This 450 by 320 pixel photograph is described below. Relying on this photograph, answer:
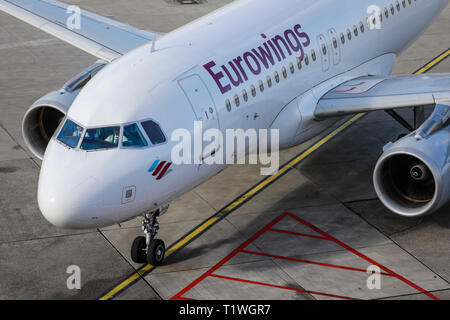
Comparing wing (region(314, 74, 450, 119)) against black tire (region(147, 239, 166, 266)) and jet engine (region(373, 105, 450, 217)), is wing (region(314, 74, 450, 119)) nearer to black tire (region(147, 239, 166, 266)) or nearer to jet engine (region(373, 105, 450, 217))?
jet engine (region(373, 105, 450, 217))

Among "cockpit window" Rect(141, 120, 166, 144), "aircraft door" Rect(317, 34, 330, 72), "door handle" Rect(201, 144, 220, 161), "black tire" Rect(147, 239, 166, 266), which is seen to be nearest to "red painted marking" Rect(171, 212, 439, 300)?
"black tire" Rect(147, 239, 166, 266)

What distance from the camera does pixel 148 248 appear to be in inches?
733

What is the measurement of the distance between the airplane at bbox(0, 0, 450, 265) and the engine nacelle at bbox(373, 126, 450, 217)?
31mm

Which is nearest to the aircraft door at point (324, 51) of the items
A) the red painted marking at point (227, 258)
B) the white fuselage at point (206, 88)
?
the white fuselage at point (206, 88)

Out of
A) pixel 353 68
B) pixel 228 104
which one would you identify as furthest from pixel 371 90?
pixel 228 104

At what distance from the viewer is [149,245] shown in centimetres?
1858

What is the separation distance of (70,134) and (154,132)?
1719mm

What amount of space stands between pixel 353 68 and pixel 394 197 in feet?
16.4

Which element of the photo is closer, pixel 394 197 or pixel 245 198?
pixel 394 197

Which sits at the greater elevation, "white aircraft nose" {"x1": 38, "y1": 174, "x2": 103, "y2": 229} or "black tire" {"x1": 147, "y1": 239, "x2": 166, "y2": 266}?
"white aircraft nose" {"x1": 38, "y1": 174, "x2": 103, "y2": 229}

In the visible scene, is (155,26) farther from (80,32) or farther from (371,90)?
(371,90)

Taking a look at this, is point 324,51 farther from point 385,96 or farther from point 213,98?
point 213,98

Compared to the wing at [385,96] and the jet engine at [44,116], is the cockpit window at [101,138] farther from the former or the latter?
the wing at [385,96]

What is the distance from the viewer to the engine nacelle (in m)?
Answer: 18.8
